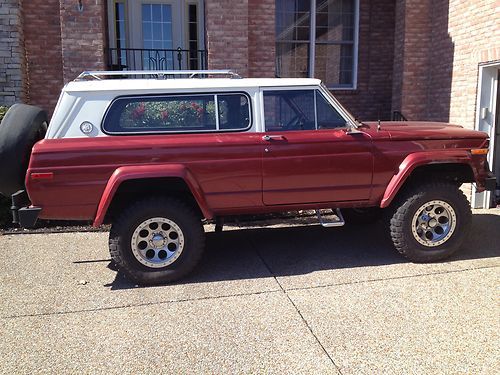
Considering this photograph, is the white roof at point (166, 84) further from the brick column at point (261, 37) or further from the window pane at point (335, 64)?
the window pane at point (335, 64)

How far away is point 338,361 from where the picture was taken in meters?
3.07

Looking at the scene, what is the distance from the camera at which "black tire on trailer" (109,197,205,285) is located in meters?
4.32

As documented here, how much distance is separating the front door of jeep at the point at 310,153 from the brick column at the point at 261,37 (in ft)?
13.6

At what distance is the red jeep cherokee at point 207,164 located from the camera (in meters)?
4.18

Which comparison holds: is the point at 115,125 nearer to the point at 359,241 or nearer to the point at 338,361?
the point at 338,361

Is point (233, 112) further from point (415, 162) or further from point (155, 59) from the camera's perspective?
point (155, 59)

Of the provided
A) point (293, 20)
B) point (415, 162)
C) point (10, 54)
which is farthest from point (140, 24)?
point (415, 162)

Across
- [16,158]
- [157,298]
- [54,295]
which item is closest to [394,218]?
[157,298]

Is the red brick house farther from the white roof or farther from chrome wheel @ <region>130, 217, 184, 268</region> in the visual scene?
chrome wheel @ <region>130, 217, 184, 268</region>

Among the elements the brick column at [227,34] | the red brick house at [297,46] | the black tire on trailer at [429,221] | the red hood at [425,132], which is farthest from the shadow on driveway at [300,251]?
the brick column at [227,34]

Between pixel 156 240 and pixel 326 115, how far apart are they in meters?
2.18

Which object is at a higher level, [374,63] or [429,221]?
[374,63]

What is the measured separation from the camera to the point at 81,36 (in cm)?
761

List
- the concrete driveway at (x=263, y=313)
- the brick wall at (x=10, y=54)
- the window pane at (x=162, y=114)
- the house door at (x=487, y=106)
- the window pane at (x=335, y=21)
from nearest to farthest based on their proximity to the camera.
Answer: the concrete driveway at (x=263, y=313) → the window pane at (x=162, y=114) → the house door at (x=487, y=106) → the brick wall at (x=10, y=54) → the window pane at (x=335, y=21)
